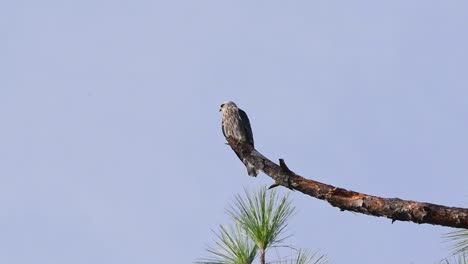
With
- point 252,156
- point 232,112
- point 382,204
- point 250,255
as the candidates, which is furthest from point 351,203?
point 232,112

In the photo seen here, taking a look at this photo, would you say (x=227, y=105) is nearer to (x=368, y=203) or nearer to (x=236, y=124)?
(x=236, y=124)

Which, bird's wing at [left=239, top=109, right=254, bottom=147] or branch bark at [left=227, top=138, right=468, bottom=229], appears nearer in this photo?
branch bark at [left=227, top=138, right=468, bottom=229]

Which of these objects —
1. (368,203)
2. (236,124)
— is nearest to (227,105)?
→ (236,124)

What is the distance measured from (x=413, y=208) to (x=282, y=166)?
76 centimetres

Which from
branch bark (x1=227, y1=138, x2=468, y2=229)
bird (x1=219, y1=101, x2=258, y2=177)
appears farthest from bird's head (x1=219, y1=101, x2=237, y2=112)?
branch bark (x1=227, y1=138, x2=468, y2=229)

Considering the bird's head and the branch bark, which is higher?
the bird's head

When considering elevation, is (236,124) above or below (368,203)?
above

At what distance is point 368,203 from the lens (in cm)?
392

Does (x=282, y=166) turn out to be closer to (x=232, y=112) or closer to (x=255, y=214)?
(x=255, y=214)

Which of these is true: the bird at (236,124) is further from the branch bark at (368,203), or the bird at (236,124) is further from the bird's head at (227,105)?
the branch bark at (368,203)

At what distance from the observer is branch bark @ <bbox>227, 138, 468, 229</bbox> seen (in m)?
3.67

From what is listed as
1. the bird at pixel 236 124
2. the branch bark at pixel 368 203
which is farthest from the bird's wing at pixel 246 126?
the branch bark at pixel 368 203

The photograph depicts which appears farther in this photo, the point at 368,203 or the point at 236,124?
the point at 236,124

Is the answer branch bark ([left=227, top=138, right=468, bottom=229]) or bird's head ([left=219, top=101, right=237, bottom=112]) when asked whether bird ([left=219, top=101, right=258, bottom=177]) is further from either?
branch bark ([left=227, top=138, right=468, bottom=229])
